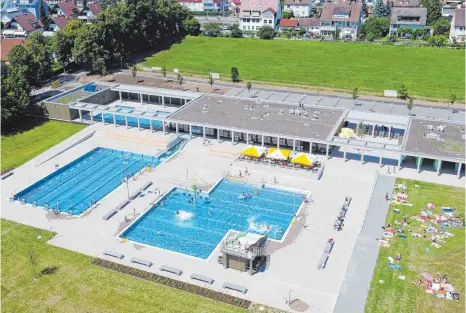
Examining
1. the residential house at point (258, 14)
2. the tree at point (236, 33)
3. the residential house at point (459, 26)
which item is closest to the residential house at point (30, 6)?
the tree at point (236, 33)

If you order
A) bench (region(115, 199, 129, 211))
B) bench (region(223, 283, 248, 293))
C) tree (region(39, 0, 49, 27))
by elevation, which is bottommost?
bench (region(223, 283, 248, 293))

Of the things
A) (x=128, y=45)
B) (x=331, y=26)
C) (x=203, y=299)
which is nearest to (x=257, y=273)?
(x=203, y=299)

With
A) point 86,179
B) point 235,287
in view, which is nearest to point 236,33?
point 86,179

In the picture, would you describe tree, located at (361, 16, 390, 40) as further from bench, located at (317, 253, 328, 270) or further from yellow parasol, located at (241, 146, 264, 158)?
bench, located at (317, 253, 328, 270)

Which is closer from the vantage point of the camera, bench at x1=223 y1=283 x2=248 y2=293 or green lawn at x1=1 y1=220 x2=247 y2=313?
green lawn at x1=1 y1=220 x2=247 y2=313

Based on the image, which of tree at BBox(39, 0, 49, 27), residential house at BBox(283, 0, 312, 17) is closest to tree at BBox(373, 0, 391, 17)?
residential house at BBox(283, 0, 312, 17)

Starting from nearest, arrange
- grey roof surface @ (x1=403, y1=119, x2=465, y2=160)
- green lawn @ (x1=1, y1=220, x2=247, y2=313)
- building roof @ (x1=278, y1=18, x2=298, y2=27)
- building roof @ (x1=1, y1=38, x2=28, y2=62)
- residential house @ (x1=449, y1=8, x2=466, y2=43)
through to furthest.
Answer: green lawn @ (x1=1, y1=220, x2=247, y2=313) → grey roof surface @ (x1=403, y1=119, x2=465, y2=160) → building roof @ (x1=1, y1=38, x2=28, y2=62) → residential house @ (x1=449, y1=8, x2=466, y2=43) → building roof @ (x1=278, y1=18, x2=298, y2=27)

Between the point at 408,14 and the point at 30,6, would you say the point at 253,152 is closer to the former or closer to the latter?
the point at 408,14
